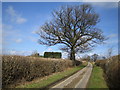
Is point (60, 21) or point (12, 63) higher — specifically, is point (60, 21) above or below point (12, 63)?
above

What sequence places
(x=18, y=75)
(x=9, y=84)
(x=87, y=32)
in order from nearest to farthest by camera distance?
1. (x=9, y=84)
2. (x=18, y=75)
3. (x=87, y=32)

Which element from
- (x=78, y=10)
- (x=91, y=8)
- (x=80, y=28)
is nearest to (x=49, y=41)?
(x=80, y=28)

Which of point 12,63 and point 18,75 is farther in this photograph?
point 18,75

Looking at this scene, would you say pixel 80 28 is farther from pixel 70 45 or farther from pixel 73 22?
pixel 70 45

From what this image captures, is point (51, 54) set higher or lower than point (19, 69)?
higher

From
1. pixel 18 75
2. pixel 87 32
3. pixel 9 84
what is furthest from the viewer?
pixel 87 32

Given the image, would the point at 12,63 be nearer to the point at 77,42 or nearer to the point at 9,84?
the point at 9,84

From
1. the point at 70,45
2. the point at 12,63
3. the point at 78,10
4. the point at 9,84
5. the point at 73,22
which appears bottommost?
the point at 9,84

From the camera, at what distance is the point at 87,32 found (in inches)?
1117

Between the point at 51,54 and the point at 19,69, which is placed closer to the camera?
the point at 19,69

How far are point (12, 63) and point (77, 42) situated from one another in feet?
75.1

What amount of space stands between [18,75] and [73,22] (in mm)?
21790

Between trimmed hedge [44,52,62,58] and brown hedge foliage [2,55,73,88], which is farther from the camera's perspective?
trimmed hedge [44,52,62,58]

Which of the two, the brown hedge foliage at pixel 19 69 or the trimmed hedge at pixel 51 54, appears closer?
the brown hedge foliage at pixel 19 69
